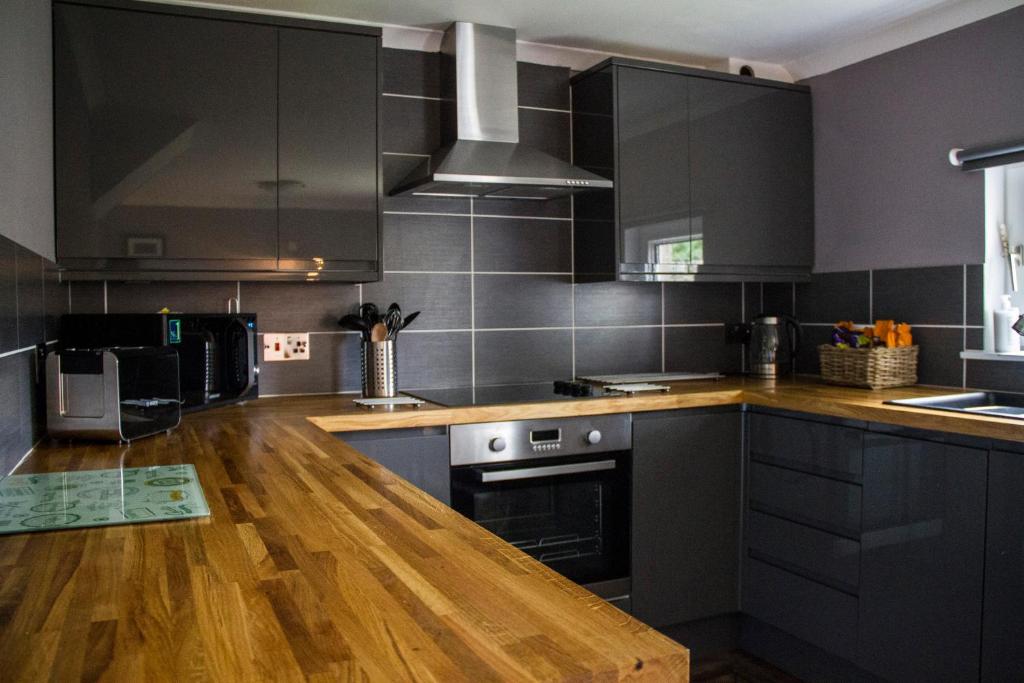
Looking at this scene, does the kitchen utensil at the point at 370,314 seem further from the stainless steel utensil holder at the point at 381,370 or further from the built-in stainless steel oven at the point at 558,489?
the built-in stainless steel oven at the point at 558,489

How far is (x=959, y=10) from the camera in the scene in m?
2.96

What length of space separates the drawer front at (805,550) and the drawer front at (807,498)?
0.10 ft

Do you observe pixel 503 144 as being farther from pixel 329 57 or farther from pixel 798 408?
pixel 798 408

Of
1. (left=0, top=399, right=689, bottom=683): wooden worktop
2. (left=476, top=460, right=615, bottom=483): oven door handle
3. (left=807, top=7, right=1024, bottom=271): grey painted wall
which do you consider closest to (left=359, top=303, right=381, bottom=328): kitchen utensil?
(left=476, top=460, right=615, bottom=483): oven door handle

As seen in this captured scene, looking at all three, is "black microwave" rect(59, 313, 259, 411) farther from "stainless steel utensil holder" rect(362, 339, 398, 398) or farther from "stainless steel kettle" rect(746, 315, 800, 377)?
"stainless steel kettle" rect(746, 315, 800, 377)

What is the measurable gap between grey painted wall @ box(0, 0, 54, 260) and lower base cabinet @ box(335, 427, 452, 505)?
1004 mm

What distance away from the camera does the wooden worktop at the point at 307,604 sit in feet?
2.51

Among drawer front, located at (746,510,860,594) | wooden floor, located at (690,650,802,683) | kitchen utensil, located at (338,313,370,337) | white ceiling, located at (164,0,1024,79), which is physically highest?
white ceiling, located at (164,0,1024,79)

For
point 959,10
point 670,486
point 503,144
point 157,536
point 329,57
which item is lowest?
point 670,486

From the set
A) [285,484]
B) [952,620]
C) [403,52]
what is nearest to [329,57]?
[403,52]

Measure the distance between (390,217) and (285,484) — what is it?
1.79 metres

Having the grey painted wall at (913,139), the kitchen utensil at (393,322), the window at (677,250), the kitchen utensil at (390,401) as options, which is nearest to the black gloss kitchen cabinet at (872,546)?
the window at (677,250)

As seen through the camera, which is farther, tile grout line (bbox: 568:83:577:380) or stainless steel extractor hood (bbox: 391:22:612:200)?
tile grout line (bbox: 568:83:577:380)

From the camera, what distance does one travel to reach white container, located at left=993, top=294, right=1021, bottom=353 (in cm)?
289
